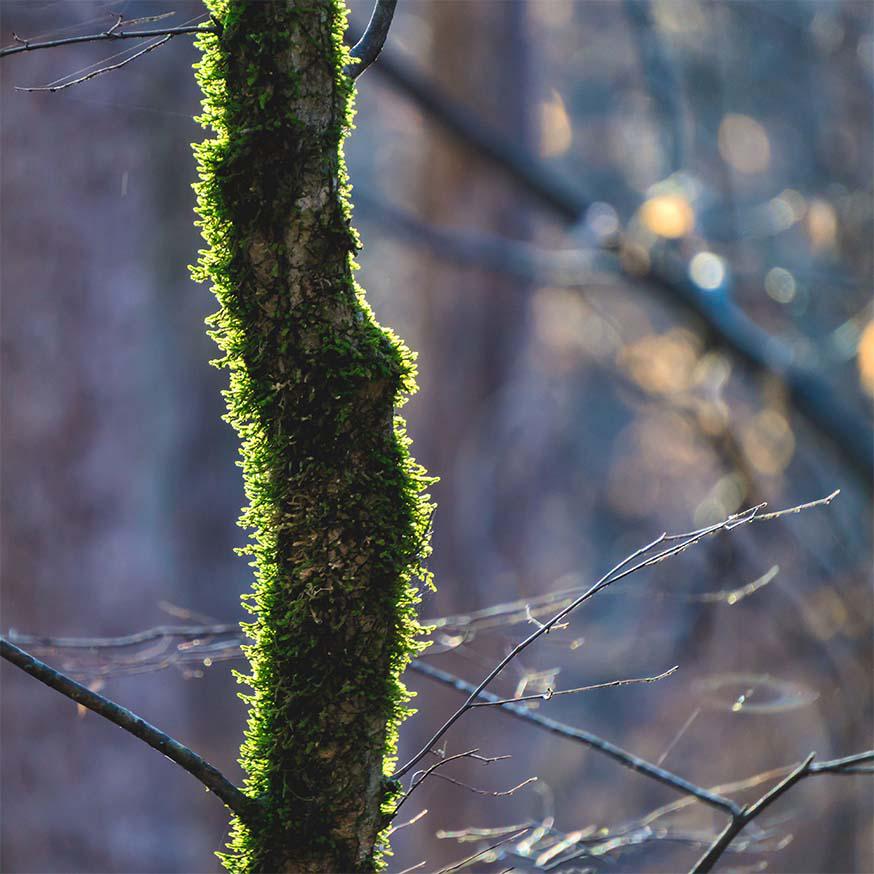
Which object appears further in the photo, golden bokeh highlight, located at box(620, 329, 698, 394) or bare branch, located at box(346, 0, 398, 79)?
golden bokeh highlight, located at box(620, 329, 698, 394)

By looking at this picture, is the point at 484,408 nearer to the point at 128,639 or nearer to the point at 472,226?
the point at 472,226

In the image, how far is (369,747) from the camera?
1283 mm

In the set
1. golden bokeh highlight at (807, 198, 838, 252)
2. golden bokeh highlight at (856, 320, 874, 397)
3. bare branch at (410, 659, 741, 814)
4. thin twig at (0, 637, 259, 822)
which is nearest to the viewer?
thin twig at (0, 637, 259, 822)

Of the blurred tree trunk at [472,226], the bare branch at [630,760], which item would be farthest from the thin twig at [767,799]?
the blurred tree trunk at [472,226]

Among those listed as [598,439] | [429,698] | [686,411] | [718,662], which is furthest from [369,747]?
[598,439]

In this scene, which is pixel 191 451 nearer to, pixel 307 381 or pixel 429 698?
pixel 429 698

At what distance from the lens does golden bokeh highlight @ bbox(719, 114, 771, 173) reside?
450 inches

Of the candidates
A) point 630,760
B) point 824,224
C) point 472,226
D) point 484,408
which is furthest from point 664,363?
point 630,760

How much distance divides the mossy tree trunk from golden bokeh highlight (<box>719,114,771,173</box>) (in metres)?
10.9

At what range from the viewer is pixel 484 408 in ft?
23.6

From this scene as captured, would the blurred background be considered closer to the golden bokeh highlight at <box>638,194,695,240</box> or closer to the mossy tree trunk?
the golden bokeh highlight at <box>638,194,695,240</box>

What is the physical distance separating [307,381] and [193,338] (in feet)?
15.0

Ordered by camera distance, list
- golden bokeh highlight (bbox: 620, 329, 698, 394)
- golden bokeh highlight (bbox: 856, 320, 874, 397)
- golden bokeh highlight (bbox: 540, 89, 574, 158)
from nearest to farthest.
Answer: golden bokeh highlight (bbox: 856, 320, 874, 397) → golden bokeh highlight (bbox: 620, 329, 698, 394) → golden bokeh highlight (bbox: 540, 89, 574, 158)

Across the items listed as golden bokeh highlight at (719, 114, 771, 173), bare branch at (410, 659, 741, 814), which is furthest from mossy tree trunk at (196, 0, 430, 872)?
golden bokeh highlight at (719, 114, 771, 173)
